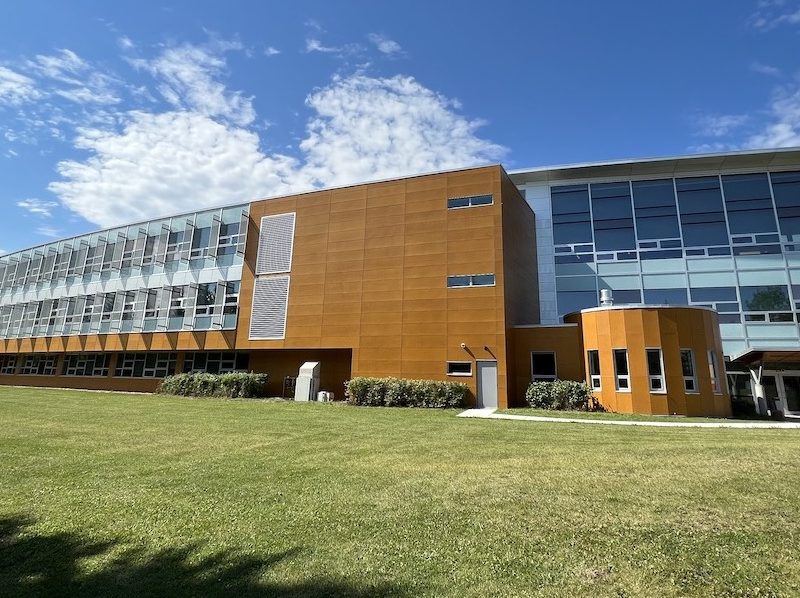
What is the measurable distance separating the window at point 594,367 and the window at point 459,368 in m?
5.07

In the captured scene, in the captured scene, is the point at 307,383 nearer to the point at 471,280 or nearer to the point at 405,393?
the point at 405,393

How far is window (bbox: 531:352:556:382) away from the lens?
20844mm

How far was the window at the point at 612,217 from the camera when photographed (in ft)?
90.6

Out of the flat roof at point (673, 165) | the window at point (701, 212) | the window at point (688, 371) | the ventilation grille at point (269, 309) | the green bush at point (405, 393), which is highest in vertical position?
the flat roof at point (673, 165)

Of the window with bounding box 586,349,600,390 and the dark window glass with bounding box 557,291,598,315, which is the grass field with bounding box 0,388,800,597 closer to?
the window with bounding box 586,349,600,390

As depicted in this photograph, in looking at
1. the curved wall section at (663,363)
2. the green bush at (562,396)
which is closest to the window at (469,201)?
the curved wall section at (663,363)

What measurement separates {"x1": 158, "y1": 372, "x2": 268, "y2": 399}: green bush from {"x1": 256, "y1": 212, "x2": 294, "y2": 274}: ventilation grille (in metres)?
6.23

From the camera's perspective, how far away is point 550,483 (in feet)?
20.7

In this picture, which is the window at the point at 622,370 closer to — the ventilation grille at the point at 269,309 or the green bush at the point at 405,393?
the green bush at the point at 405,393

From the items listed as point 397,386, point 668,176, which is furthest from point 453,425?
point 668,176

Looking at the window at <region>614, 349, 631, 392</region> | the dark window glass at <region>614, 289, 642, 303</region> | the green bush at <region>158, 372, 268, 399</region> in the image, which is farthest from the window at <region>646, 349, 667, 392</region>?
the green bush at <region>158, 372, 268, 399</region>

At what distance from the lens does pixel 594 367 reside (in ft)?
62.5

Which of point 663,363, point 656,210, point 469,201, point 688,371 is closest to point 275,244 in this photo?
point 469,201

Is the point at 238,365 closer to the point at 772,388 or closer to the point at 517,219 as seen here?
the point at 517,219
